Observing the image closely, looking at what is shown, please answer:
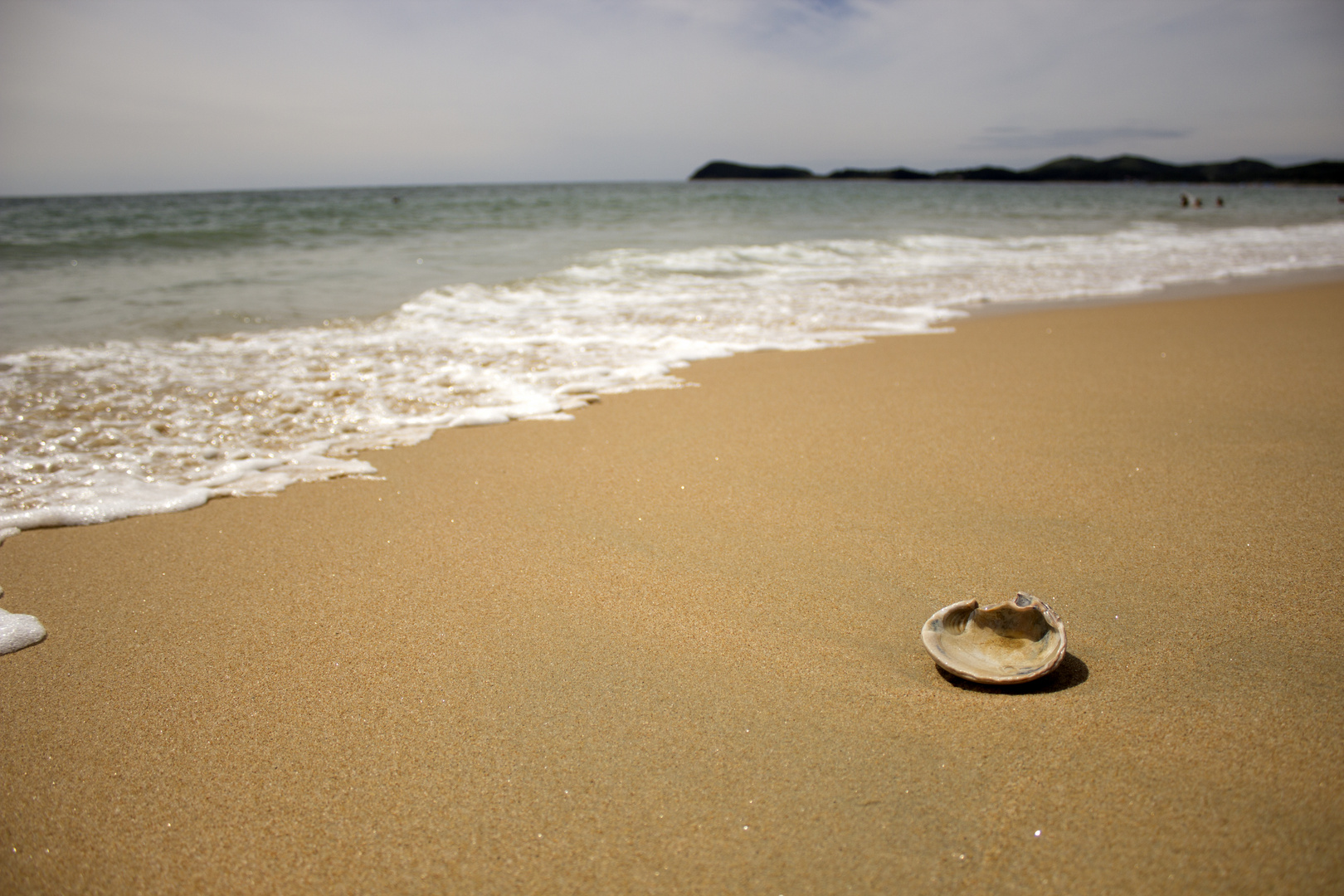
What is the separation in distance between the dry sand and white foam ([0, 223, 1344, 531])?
47 cm

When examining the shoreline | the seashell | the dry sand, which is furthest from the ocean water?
the seashell

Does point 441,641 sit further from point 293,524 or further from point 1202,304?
point 1202,304

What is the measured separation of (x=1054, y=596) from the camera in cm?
195

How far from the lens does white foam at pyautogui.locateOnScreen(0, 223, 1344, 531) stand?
3.07 metres

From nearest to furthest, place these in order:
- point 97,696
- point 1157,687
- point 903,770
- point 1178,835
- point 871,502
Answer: point 1178,835, point 903,770, point 1157,687, point 97,696, point 871,502

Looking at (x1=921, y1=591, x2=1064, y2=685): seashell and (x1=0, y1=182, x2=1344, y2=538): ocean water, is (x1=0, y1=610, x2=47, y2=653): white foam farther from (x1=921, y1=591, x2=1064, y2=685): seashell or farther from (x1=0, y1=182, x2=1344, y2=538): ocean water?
(x1=921, y1=591, x2=1064, y2=685): seashell

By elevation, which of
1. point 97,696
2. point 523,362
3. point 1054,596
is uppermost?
point 523,362

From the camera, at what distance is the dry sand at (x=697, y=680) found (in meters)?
1.24

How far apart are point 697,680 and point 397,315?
5977mm

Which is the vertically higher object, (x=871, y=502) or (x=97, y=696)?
(x=871, y=502)

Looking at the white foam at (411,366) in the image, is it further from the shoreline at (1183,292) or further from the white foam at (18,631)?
the white foam at (18,631)

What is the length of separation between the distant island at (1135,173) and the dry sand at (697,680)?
8894 cm

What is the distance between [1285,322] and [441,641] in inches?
279

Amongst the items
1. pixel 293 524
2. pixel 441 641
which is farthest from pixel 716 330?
pixel 441 641
